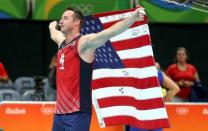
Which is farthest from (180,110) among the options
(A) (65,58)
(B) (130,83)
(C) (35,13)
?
(C) (35,13)

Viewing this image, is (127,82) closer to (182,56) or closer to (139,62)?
(139,62)

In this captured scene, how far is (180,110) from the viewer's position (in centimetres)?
1026

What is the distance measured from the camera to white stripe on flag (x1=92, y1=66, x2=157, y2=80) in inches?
339

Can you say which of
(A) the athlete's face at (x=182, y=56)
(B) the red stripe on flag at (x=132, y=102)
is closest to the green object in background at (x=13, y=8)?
(A) the athlete's face at (x=182, y=56)

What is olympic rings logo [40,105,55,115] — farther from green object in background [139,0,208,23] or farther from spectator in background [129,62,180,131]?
green object in background [139,0,208,23]

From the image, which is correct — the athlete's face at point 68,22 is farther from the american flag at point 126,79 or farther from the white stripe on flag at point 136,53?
the white stripe on flag at point 136,53

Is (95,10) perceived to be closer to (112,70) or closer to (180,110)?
(180,110)

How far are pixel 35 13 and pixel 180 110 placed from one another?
184 inches

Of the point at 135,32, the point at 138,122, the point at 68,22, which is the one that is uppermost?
the point at 68,22

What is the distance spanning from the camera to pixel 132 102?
28.4 feet

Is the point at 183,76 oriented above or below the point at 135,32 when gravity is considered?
below

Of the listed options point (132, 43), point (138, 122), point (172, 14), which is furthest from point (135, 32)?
point (172, 14)

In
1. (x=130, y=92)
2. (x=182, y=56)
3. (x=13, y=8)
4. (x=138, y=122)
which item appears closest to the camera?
(x=138, y=122)

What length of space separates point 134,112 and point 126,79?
1.51 ft
